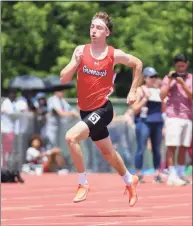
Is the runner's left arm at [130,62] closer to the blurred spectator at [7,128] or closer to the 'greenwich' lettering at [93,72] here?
the 'greenwich' lettering at [93,72]

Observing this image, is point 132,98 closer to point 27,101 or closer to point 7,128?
point 7,128

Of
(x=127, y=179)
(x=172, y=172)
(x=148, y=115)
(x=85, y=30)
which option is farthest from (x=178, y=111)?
(x=85, y=30)

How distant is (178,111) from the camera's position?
19125 mm

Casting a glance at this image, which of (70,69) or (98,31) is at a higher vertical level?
(98,31)

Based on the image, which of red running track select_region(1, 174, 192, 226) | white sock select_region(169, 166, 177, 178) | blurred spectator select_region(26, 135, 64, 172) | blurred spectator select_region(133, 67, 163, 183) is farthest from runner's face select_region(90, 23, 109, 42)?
blurred spectator select_region(26, 135, 64, 172)

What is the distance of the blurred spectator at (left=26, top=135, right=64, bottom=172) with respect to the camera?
2455 cm

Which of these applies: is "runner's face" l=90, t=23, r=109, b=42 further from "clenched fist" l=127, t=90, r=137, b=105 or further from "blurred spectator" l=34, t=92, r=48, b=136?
"blurred spectator" l=34, t=92, r=48, b=136

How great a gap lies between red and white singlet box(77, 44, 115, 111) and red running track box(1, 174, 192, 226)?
4.43ft

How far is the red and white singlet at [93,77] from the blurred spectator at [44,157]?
11995 mm

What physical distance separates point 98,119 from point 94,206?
2.40 m

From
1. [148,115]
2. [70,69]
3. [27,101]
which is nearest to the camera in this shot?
[70,69]

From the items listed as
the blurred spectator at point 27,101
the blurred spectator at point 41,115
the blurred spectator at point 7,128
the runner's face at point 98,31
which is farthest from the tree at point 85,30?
the runner's face at point 98,31

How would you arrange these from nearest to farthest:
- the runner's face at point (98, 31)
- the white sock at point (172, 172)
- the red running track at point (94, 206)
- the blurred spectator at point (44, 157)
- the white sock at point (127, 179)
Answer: the runner's face at point (98, 31) < the red running track at point (94, 206) < the white sock at point (127, 179) < the white sock at point (172, 172) < the blurred spectator at point (44, 157)

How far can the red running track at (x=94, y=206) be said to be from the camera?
12.5 metres
